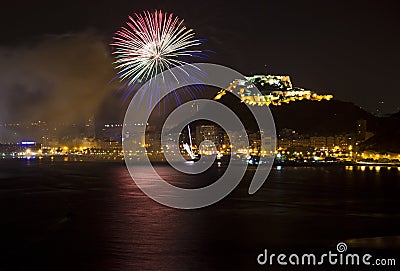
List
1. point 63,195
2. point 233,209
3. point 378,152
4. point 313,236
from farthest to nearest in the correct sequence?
1. point 378,152
2. point 63,195
3. point 233,209
4. point 313,236

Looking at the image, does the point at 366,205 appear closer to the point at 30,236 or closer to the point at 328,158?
the point at 30,236

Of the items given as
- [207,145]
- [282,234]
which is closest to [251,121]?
[207,145]

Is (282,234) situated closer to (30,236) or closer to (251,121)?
(30,236)

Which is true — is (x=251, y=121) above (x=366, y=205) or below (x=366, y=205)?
above

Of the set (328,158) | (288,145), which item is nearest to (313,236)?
(328,158)

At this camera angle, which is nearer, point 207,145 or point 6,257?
point 6,257

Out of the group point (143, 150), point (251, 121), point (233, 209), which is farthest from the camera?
point (143, 150)
